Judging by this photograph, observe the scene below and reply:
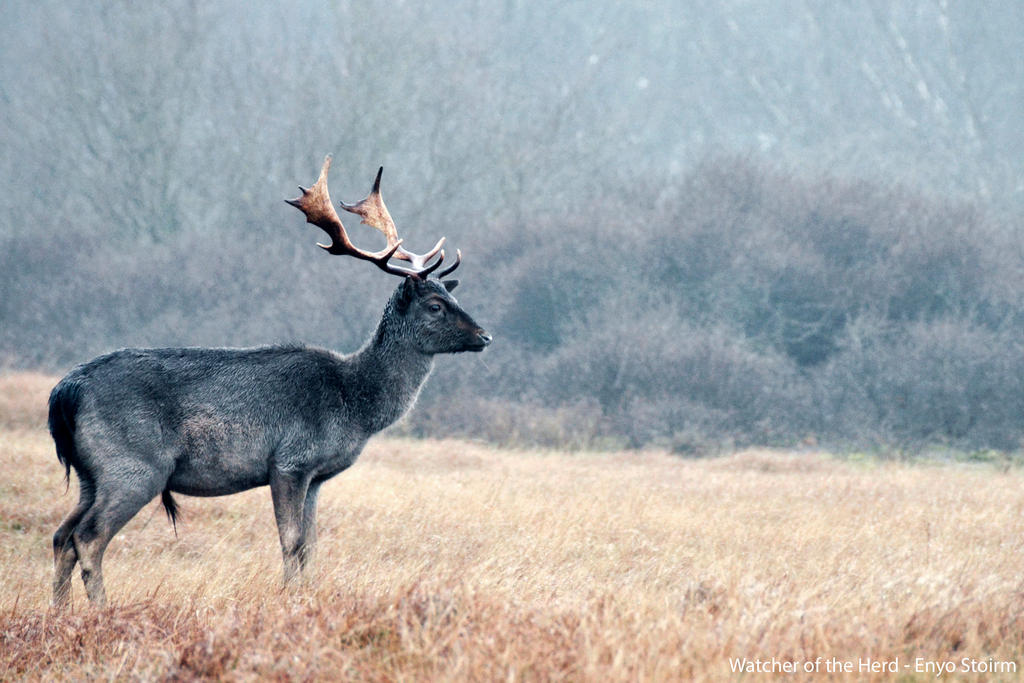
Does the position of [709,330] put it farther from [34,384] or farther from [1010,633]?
[1010,633]

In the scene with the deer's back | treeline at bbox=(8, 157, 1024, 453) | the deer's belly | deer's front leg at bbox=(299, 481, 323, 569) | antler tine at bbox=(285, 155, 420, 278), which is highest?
antler tine at bbox=(285, 155, 420, 278)

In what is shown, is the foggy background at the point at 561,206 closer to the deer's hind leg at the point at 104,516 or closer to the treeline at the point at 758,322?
the treeline at the point at 758,322

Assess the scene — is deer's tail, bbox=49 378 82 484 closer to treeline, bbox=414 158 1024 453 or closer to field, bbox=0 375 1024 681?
field, bbox=0 375 1024 681

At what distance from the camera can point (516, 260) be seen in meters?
22.5

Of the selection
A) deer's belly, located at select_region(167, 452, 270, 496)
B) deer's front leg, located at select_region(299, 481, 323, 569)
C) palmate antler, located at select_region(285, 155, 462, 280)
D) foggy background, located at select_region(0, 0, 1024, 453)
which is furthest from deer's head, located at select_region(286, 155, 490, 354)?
foggy background, located at select_region(0, 0, 1024, 453)

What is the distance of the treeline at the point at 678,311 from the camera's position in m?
17.0

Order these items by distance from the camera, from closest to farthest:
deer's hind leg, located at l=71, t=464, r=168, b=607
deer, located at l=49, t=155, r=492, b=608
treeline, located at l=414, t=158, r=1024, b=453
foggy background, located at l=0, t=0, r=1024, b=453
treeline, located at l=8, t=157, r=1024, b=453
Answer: deer's hind leg, located at l=71, t=464, r=168, b=607, deer, located at l=49, t=155, r=492, b=608, treeline, located at l=414, t=158, r=1024, b=453, treeline, located at l=8, t=157, r=1024, b=453, foggy background, located at l=0, t=0, r=1024, b=453

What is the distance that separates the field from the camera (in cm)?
457

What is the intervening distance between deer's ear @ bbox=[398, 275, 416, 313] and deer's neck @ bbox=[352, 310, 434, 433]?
0.11 m

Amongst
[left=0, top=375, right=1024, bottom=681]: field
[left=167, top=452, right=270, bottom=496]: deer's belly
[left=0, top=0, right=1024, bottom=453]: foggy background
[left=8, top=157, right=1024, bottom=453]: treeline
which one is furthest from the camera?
[left=0, top=0, right=1024, bottom=453]: foggy background

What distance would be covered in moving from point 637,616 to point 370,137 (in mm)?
24084

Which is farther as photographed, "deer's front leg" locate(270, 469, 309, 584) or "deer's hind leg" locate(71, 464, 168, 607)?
"deer's front leg" locate(270, 469, 309, 584)

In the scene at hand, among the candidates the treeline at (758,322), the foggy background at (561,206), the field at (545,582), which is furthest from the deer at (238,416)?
the treeline at (758,322)

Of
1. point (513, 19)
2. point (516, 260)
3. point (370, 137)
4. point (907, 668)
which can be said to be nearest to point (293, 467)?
point (907, 668)
